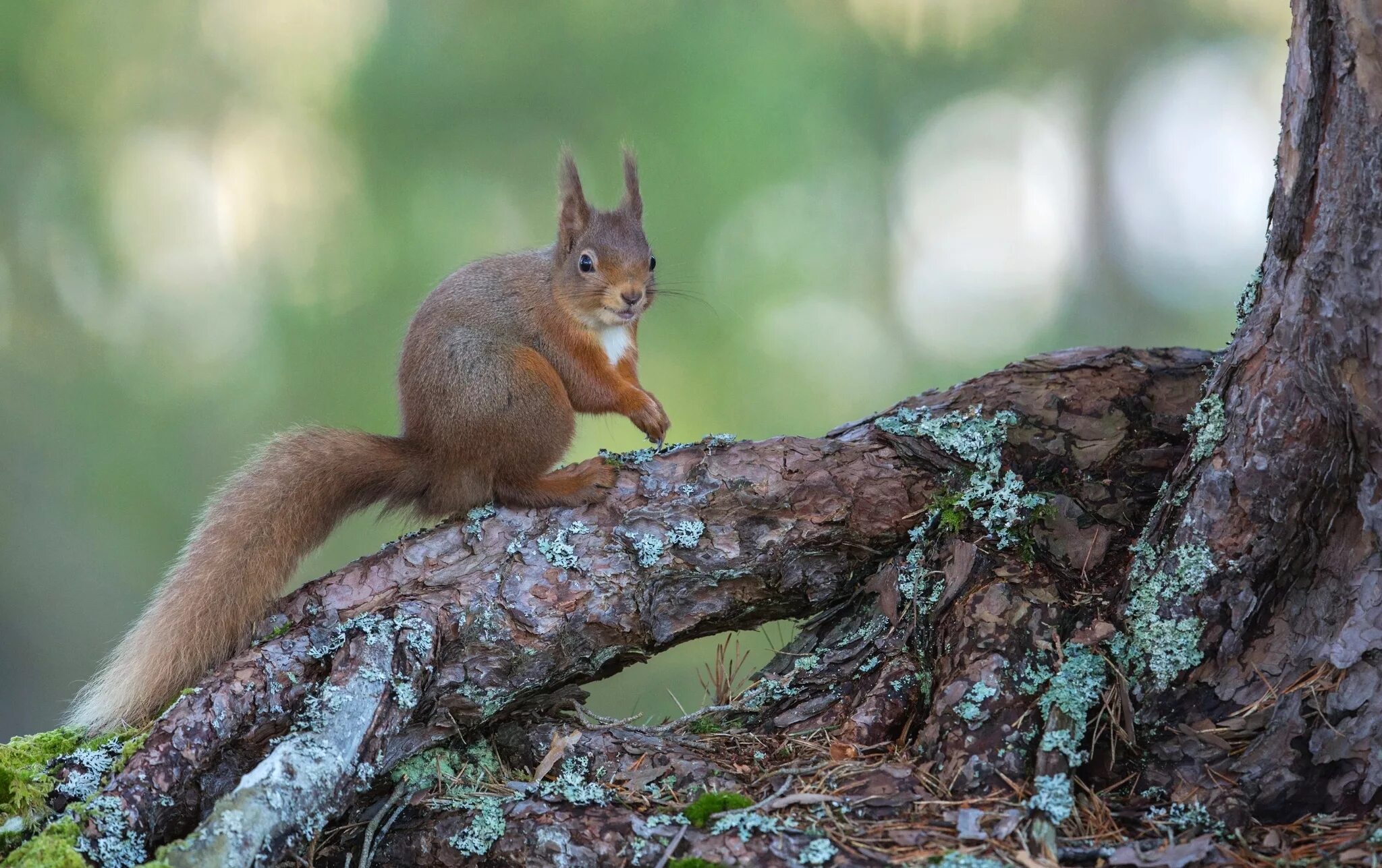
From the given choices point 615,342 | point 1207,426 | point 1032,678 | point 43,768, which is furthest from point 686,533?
point 43,768

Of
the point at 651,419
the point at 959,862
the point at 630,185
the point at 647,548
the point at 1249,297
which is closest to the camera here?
the point at 959,862

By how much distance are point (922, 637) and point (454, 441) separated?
3.59 ft

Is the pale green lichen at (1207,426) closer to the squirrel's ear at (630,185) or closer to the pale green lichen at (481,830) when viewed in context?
the pale green lichen at (481,830)

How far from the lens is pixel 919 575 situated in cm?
206

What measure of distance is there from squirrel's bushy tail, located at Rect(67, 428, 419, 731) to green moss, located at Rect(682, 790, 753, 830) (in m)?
1.01

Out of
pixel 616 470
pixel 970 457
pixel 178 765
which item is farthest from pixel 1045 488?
pixel 178 765

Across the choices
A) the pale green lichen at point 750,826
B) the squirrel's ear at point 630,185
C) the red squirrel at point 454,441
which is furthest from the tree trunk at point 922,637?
the squirrel's ear at point 630,185

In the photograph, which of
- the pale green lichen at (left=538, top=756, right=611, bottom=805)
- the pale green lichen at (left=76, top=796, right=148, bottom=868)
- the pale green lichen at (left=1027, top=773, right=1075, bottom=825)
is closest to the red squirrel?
the pale green lichen at (left=76, top=796, right=148, bottom=868)

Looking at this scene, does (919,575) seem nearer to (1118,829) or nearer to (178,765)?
→ (1118,829)

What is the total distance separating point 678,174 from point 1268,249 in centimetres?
233

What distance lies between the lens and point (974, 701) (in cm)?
177

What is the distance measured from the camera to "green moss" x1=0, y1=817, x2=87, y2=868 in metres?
1.54

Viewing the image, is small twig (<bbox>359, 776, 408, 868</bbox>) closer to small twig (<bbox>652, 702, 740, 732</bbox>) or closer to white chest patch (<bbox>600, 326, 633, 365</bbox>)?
small twig (<bbox>652, 702, 740, 732</bbox>)

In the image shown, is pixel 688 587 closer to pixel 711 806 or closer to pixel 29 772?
pixel 711 806
